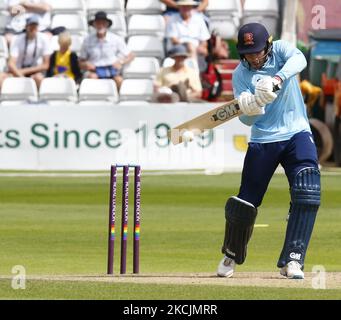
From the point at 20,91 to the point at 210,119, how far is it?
40.8ft

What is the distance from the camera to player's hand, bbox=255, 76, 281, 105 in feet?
29.5

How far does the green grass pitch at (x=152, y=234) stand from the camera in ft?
28.2

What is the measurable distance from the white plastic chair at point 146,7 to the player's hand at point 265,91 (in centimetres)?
1396

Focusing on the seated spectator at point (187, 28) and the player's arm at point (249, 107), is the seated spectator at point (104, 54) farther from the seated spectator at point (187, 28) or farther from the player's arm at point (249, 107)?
the player's arm at point (249, 107)

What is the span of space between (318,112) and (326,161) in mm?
735

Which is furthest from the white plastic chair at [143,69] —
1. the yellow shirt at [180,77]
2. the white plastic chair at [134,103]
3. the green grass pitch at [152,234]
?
the green grass pitch at [152,234]

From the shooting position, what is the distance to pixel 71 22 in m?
22.7

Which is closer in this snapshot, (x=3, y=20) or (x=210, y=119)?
(x=210, y=119)

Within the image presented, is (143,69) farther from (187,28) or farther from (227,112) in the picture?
(227,112)

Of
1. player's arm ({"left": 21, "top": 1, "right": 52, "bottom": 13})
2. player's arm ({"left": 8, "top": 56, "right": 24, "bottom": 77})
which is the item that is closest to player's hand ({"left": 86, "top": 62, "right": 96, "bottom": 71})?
player's arm ({"left": 8, "top": 56, "right": 24, "bottom": 77})

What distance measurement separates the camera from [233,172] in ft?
65.8

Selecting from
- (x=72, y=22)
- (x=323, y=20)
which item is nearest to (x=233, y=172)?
(x=323, y=20)

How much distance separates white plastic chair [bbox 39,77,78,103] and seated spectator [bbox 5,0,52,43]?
1.13 metres

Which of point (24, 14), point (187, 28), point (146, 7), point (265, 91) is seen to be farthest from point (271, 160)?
point (146, 7)
